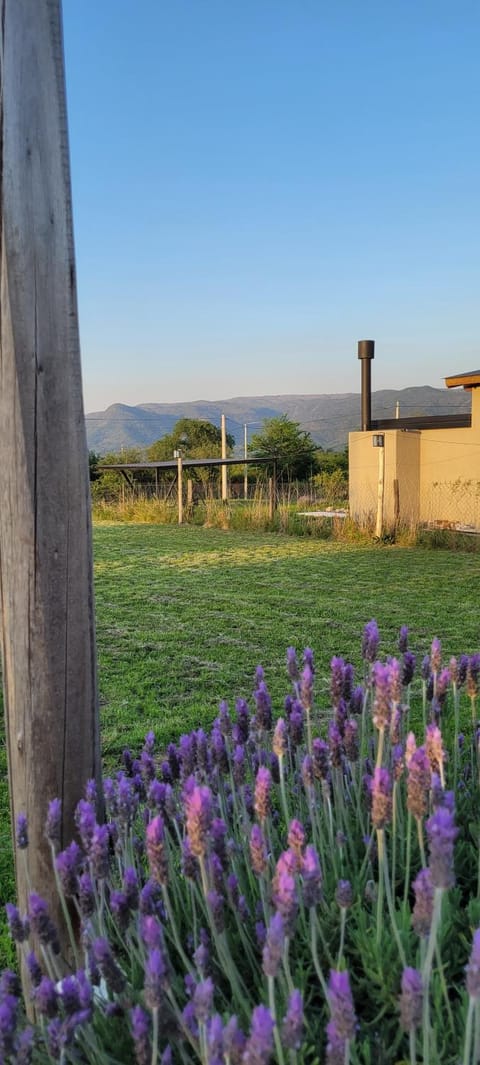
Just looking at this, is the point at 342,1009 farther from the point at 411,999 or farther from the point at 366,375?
the point at 366,375

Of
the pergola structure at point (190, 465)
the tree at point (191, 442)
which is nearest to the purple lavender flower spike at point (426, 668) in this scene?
the pergola structure at point (190, 465)

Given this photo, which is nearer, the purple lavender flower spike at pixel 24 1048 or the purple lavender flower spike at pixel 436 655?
the purple lavender flower spike at pixel 24 1048

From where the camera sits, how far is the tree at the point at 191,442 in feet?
146

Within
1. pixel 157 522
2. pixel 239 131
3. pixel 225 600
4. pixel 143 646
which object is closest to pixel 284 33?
pixel 239 131

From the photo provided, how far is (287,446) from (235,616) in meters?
30.7

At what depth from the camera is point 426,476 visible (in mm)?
14516

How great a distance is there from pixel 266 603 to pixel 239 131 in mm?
12158

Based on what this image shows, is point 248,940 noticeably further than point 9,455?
No

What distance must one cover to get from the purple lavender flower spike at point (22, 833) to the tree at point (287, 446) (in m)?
29.2

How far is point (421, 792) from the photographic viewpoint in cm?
106

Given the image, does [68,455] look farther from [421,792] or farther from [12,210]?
[421,792]

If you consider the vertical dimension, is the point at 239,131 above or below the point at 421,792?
above

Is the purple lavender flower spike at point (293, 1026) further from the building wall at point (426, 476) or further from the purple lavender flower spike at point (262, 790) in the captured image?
the building wall at point (426, 476)

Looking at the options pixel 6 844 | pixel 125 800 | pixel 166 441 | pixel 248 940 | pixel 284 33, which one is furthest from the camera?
pixel 166 441
